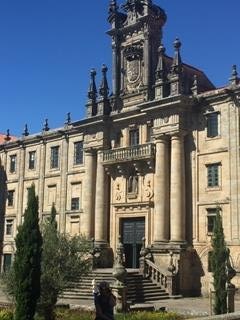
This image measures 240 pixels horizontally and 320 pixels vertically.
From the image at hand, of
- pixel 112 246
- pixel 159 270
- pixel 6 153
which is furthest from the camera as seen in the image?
pixel 6 153

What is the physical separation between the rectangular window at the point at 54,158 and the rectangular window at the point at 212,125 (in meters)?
15.7

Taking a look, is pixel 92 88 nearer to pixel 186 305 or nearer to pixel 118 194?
pixel 118 194

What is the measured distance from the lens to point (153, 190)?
1443 inches

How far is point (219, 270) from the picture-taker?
80.4ft

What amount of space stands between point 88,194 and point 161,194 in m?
7.42

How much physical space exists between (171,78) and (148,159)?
5.63 m

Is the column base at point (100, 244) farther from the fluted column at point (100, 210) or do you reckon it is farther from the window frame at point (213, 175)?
the window frame at point (213, 175)

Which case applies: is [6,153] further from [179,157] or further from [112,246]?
[179,157]


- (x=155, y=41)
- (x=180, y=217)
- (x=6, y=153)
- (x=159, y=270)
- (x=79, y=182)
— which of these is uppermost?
(x=155, y=41)

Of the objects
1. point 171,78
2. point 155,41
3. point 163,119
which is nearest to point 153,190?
point 163,119

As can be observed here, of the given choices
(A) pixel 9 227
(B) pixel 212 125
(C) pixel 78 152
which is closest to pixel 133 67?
(B) pixel 212 125

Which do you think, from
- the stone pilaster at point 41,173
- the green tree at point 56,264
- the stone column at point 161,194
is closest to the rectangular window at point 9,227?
the stone pilaster at point 41,173

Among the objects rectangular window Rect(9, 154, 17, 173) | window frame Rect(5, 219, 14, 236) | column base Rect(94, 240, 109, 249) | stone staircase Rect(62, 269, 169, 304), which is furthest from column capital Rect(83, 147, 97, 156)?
window frame Rect(5, 219, 14, 236)

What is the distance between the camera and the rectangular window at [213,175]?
34.1 m
